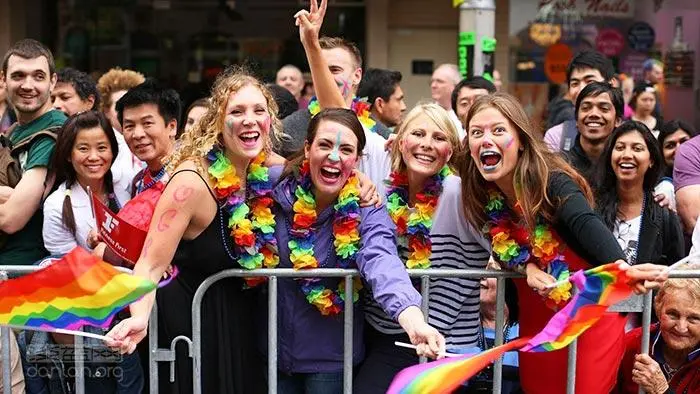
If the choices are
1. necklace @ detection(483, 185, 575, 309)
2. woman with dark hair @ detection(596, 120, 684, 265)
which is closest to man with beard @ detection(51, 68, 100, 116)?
necklace @ detection(483, 185, 575, 309)

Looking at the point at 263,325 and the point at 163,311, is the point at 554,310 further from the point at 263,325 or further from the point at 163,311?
the point at 163,311

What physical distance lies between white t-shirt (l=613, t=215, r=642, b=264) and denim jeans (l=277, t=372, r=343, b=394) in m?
1.58

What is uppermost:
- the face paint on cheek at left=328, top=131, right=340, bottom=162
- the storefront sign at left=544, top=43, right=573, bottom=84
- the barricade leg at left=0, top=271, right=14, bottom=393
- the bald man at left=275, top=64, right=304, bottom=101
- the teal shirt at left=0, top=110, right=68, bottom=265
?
the storefront sign at left=544, top=43, right=573, bottom=84

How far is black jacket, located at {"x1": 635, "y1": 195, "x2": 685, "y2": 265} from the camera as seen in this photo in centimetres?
504

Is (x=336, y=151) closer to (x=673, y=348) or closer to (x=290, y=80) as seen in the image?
(x=673, y=348)

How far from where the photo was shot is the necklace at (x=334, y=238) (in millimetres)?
4387

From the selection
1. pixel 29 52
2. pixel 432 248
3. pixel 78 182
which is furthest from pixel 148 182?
pixel 432 248

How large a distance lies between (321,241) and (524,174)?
0.91 m

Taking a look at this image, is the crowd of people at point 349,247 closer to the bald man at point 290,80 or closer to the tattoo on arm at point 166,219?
the tattoo on arm at point 166,219

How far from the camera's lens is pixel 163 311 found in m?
4.50

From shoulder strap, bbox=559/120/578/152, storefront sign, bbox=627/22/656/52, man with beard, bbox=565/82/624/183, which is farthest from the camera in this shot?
storefront sign, bbox=627/22/656/52

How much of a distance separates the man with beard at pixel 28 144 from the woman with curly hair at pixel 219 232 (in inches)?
35.3

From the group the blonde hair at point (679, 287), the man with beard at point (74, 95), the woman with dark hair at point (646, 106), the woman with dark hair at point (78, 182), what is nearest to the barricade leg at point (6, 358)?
the woman with dark hair at point (78, 182)

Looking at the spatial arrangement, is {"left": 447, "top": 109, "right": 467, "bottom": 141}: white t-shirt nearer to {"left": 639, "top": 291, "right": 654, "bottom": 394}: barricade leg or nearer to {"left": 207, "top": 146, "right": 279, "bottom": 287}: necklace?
{"left": 207, "top": 146, "right": 279, "bottom": 287}: necklace
